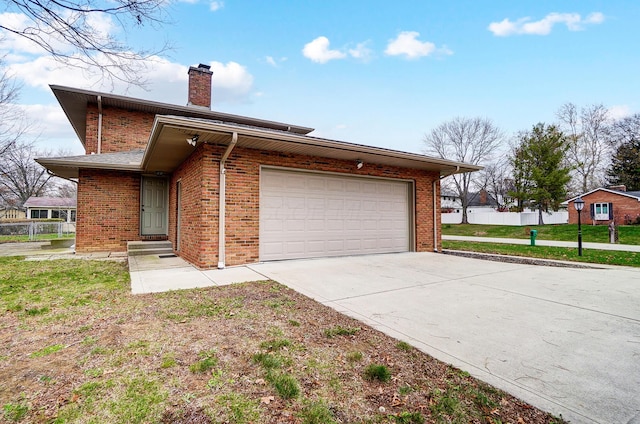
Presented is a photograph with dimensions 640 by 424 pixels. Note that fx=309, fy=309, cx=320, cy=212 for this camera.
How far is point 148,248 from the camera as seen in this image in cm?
909

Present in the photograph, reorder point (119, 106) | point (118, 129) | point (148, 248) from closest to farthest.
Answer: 1. point (148, 248)
2. point (119, 106)
3. point (118, 129)

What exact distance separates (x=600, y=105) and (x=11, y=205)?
52631mm

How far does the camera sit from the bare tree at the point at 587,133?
28967mm

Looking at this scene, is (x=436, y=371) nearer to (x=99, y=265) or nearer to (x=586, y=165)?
(x=99, y=265)

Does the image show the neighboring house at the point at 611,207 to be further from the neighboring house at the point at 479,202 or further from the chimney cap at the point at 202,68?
the chimney cap at the point at 202,68

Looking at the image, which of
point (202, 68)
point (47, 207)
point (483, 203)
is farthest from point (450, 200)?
point (47, 207)

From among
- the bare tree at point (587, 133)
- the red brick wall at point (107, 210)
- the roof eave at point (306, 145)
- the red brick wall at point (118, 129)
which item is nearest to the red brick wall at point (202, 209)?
the roof eave at point (306, 145)

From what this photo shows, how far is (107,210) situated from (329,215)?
7.32m

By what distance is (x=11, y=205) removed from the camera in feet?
84.0

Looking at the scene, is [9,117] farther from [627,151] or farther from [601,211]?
[627,151]

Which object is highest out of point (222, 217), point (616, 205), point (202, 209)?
point (616, 205)

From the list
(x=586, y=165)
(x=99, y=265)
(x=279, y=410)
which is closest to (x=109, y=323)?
(x=279, y=410)

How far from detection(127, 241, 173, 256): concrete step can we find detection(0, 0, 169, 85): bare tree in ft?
22.0

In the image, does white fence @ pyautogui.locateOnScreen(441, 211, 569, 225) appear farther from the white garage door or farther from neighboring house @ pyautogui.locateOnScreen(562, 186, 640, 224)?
the white garage door
